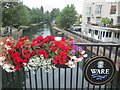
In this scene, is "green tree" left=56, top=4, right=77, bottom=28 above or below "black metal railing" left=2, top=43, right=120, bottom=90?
above

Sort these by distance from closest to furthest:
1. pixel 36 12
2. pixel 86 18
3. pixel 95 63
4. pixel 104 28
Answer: pixel 95 63, pixel 104 28, pixel 86 18, pixel 36 12

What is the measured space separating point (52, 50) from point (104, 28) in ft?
35.6

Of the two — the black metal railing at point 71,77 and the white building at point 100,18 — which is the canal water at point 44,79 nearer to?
the black metal railing at point 71,77

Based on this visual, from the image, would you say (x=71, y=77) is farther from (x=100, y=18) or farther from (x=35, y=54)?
(x=100, y=18)

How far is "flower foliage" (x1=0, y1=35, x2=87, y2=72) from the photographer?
3.51ft

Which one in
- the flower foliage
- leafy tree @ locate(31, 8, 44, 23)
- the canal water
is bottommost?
the canal water

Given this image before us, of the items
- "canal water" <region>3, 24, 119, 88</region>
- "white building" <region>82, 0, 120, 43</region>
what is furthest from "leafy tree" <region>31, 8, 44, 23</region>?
"canal water" <region>3, 24, 119, 88</region>

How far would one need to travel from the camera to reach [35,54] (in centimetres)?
110

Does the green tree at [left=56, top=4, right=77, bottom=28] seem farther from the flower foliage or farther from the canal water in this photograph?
the flower foliage

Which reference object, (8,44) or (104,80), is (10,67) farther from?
(104,80)

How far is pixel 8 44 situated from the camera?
1.09 metres

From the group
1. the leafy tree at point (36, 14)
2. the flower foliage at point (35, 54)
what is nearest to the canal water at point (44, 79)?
the flower foliage at point (35, 54)

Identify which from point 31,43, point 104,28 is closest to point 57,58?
point 31,43

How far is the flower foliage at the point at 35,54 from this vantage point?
1.07 metres
